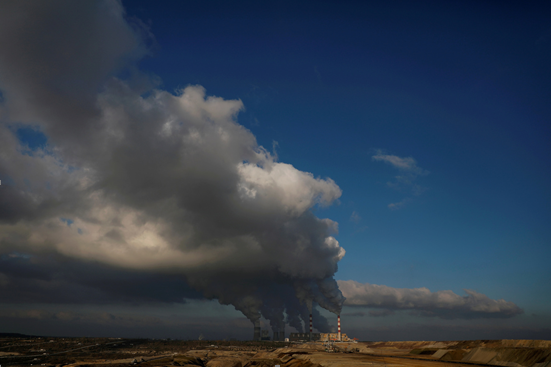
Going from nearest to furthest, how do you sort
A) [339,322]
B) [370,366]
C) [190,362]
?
[370,366]
[190,362]
[339,322]

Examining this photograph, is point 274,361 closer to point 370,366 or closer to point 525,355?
point 370,366

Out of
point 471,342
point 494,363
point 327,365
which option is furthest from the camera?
point 471,342

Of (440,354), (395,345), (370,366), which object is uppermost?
(370,366)

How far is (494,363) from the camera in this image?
58.3 meters

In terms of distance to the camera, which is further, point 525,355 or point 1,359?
point 1,359

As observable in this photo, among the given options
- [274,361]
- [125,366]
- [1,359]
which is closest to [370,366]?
[274,361]

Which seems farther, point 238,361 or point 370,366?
point 238,361

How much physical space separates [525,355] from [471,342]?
53.4 m

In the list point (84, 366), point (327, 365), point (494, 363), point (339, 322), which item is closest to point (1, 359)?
point (84, 366)

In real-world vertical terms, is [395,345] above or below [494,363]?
below

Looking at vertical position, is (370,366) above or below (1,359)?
above

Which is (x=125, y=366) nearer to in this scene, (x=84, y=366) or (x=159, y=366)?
(x=84, y=366)

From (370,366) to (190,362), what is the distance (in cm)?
3948

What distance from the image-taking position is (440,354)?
76.9m
